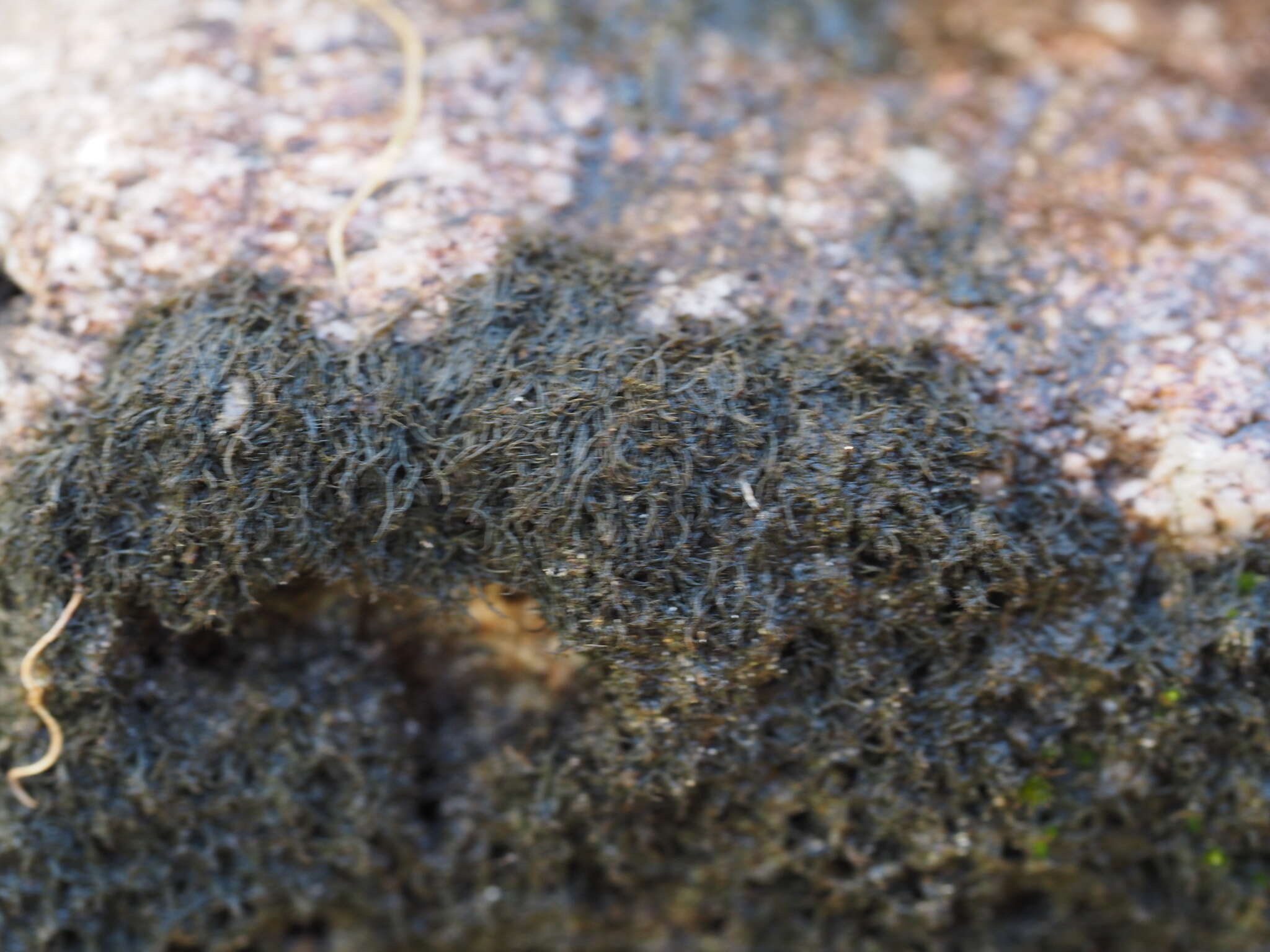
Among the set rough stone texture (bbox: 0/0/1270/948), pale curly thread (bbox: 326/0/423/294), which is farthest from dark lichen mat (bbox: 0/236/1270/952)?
pale curly thread (bbox: 326/0/423/294)

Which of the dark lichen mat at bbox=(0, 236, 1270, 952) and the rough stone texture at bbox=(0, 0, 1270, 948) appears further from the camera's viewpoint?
the rough stone texture at bbox=(0, 0, 1270, 948)

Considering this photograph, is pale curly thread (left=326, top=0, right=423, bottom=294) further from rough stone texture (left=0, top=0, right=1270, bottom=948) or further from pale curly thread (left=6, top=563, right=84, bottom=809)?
pale curly thread (left=6, top=563, right=84, bottom=809)

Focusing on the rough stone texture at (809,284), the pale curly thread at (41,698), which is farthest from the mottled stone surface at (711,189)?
the pale curly thread at (41,698)

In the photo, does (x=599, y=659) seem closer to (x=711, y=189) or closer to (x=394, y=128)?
(x=711, y=189)

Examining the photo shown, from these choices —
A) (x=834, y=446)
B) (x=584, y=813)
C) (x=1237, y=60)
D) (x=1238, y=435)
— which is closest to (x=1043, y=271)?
(x=1238, y=435)

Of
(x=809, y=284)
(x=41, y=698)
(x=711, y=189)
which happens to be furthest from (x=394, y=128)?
(x=41, y=698)

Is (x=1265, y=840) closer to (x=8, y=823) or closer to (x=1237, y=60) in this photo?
(x=1237, y=60)
